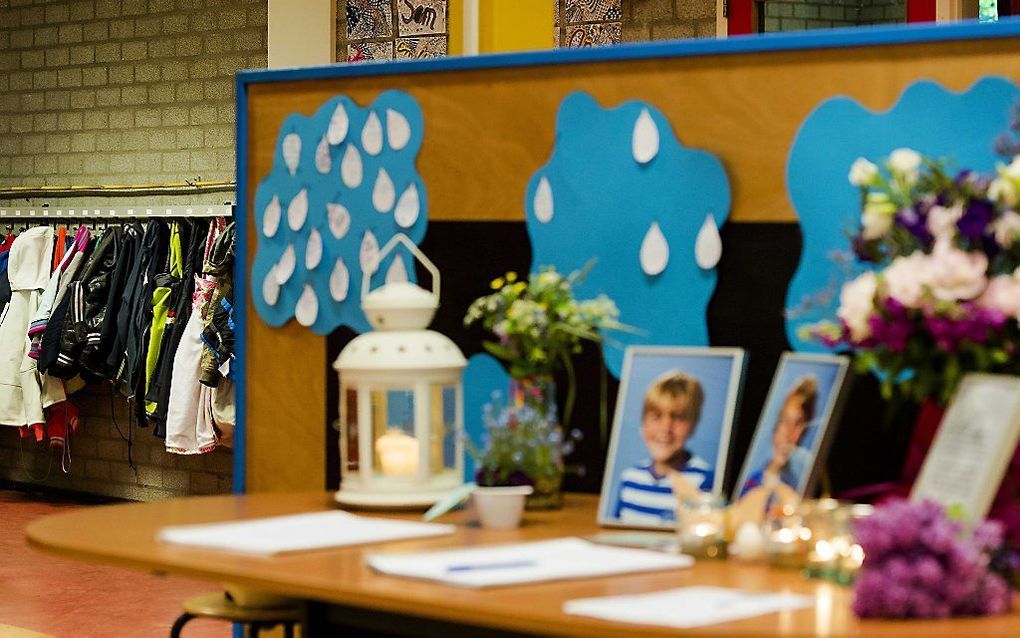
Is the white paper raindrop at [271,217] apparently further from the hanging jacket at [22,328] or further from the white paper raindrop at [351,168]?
the hanging jacket at [22,328]

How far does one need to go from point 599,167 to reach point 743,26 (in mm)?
3740

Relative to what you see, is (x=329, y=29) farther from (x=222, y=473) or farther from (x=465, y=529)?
(x=465, y=529)

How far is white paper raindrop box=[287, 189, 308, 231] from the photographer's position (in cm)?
353

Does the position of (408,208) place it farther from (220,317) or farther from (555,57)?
(220,317)

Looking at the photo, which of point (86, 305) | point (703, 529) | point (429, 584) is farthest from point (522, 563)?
point (86, 305)

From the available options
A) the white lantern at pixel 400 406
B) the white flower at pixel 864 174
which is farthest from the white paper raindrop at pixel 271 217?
the white flower at pixel 864 174

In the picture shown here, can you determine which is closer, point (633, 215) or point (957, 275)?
point (957, 275)

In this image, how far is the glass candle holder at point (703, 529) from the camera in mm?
2496

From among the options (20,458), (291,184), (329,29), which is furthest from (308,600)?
(20,458)

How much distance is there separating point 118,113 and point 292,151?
5.38 meters

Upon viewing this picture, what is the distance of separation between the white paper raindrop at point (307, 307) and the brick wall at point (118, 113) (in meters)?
4.49

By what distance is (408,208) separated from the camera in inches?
134

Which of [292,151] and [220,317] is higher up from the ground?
[292,151]

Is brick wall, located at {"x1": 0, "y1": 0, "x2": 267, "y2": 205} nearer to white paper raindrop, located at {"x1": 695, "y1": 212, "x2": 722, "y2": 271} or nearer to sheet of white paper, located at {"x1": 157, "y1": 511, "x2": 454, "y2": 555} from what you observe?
white paper raindrop, located at {"x1": 695, "y1": 212, "x2": 722, "y2": 271}
